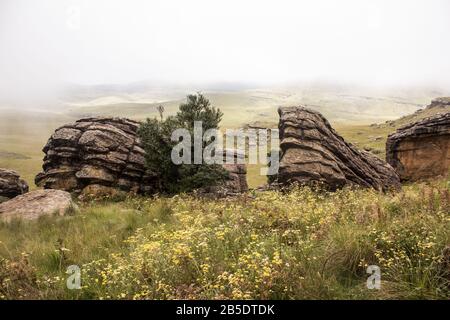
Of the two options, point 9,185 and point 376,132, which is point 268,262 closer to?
point 9,185

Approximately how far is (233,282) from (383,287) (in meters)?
2.22

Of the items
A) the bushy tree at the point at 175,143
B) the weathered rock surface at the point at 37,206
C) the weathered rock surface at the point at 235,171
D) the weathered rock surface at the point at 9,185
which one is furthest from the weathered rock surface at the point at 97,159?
A: the weathered rock surface at the point at 37,206

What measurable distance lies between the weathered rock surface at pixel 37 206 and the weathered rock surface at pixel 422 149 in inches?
1124

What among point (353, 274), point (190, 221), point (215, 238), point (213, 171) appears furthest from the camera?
point (213, 171)

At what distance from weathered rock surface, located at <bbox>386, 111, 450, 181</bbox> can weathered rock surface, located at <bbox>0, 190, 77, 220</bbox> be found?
28.5m

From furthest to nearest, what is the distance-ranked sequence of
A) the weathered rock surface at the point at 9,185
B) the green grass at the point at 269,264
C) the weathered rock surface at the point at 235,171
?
the weathered rock surface at the point at 235,171, the weathered rock surface at the point at 9,185, the green grass at the point at 269,264

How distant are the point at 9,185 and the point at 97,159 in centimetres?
644

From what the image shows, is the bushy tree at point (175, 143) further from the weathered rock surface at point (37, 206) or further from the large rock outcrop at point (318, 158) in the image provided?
the weathered rock surface at point (37, 206)

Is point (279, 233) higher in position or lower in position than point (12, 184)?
higher

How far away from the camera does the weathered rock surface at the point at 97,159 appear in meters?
26.6

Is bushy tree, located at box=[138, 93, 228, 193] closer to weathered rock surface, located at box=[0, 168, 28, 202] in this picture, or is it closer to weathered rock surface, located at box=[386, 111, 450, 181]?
weathered rock surface, located at box=[0, 168, 28, 202]
